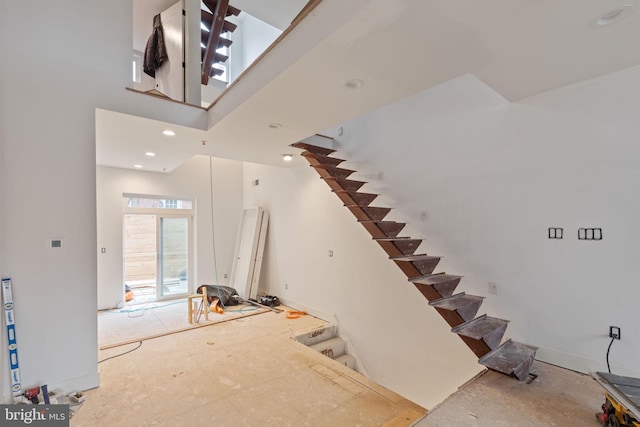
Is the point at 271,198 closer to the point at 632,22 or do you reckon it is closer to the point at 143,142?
the point at 143,142

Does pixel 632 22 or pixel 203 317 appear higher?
pixel 632 22

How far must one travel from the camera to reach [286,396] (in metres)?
2.75

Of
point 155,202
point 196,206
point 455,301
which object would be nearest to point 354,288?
point 455,301

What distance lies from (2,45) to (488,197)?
4851 mm

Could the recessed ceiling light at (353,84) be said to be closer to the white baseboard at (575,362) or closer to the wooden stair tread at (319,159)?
the wooden stair tread at (319,159)

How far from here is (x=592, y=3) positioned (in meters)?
1.67

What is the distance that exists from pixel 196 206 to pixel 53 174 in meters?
4.00

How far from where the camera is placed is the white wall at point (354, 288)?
142 inches

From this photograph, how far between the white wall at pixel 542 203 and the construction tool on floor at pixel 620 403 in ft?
2.33

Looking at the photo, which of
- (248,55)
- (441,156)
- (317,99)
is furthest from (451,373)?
(248,55)

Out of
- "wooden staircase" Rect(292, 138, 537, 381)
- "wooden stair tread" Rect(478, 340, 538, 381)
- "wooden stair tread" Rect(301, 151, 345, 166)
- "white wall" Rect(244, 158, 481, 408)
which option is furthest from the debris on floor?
"wooden stair tread" Rect(301, 151, 345, 166)

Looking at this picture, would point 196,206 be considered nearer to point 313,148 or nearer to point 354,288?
point 313,148

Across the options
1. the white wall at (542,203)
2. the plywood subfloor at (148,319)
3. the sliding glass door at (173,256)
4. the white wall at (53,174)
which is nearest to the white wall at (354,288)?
the white wall at (542,203)

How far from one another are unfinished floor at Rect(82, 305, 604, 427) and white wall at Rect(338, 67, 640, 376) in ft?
1.50
